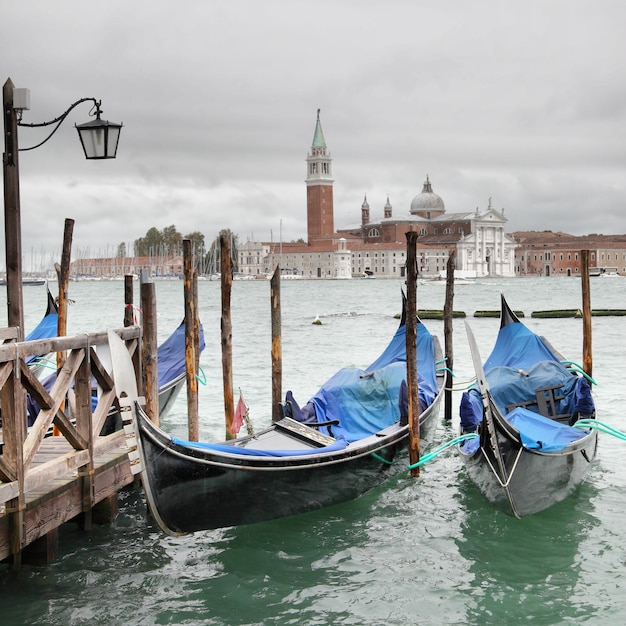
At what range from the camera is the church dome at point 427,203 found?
256 feet

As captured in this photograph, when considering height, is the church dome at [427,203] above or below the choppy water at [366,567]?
above

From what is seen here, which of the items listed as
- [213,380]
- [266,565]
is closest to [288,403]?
[266,565]

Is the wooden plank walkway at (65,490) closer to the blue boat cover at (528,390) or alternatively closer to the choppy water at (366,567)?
the choppy water at (366,567)

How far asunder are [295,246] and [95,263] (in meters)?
17.0

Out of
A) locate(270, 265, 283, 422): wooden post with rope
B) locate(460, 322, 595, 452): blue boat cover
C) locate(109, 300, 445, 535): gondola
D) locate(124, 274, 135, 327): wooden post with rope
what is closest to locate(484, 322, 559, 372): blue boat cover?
locate(460, 322, 595, 452): blue boat cover

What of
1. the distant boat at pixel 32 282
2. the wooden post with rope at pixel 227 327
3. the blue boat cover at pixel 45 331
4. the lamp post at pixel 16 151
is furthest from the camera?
the distant boat at pixel 32 282

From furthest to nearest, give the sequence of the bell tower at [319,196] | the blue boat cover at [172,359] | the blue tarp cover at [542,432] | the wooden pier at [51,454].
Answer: the bell tower at [319,196] < the blue boat cover at [172,359] < the blue tarp cover at [542,432] < the wooden pier at [51,454]

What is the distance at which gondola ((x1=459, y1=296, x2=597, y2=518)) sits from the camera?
430cm

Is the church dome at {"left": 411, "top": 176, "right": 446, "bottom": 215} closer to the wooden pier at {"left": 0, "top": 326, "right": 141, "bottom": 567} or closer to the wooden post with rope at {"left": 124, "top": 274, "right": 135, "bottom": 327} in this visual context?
the wooden post with rope at {"left": 124, "top": 274, "right": 135, "bottom": 327}

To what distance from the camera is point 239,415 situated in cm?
562

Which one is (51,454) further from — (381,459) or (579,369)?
(579,369)

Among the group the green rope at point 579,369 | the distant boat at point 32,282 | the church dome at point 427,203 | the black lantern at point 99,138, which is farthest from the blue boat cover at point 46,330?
the church dome at point 427,203

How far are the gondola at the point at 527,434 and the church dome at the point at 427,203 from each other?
239ft

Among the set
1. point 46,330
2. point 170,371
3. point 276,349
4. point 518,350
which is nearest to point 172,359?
point 170,371
